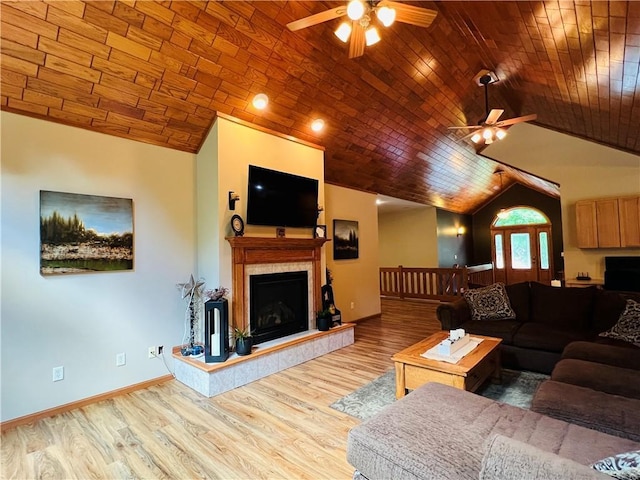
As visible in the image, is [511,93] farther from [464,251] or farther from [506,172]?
[464,251]

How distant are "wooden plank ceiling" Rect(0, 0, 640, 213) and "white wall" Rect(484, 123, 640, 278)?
2.08ft

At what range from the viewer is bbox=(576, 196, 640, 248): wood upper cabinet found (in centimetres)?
554

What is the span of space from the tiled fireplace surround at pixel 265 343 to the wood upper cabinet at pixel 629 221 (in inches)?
193

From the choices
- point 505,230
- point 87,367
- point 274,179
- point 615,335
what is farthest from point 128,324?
point 505,230

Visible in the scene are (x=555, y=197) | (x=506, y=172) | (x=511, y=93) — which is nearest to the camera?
(x=511, y=93)

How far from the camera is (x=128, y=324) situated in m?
3.42

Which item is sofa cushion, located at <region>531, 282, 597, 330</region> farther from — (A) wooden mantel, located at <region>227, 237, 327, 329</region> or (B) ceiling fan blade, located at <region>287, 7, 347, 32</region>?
(B) ceiling fan blade, located at <region>287, 7, 347, 32</region>

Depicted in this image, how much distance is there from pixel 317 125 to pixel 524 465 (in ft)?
13.9

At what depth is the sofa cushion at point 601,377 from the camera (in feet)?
7.26

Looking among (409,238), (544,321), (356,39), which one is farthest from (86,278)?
(409,238)

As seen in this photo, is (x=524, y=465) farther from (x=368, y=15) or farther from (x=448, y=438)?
(x=368, y=15)

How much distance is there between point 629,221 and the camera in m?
5.58

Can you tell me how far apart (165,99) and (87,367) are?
2705 mm

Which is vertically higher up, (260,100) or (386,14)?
(260,100)
